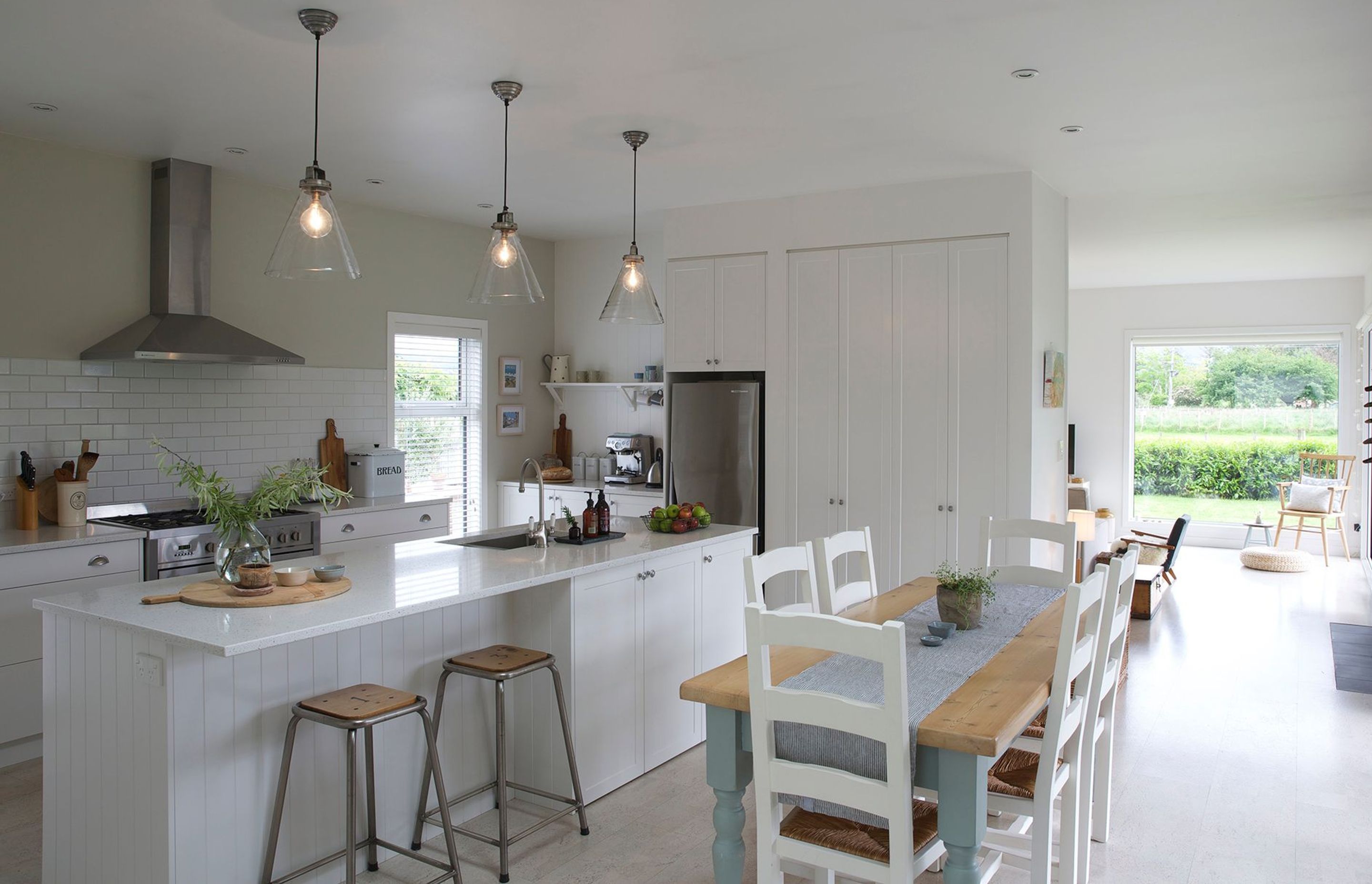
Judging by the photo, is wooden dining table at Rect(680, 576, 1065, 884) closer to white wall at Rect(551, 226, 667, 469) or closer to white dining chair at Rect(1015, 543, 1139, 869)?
white dining chair at Rect(1015, 543, 1139, 869)

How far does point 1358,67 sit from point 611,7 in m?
2.62

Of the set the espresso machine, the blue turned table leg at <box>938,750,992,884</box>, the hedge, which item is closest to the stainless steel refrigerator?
the espresso machine

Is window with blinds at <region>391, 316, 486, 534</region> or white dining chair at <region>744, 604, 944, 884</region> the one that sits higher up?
window with blinds at <region>391, 316, 486, 534</region>

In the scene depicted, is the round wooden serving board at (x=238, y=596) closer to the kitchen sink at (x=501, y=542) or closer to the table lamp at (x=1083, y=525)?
the kitchen sink at (x=501, y=542)

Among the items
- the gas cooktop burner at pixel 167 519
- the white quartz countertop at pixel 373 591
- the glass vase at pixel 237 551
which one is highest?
the glass vase at pixel 237 551

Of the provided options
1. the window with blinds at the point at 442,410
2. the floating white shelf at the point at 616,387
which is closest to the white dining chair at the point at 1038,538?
the floating white shelf at the point at 616,387

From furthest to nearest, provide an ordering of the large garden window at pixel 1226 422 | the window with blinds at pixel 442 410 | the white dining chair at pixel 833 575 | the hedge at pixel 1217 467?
1. the hedge at pixel 1217 467
2. the large garden window at pixel 1226 422
3. the window with blinds at pixel 442 410
4. the white dining chair at pixel 833 575

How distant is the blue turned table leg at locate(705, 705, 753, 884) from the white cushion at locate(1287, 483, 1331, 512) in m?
8.55

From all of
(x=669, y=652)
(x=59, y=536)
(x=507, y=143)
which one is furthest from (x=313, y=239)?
(x=59, y=536)

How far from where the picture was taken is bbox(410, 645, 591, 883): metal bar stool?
301cm

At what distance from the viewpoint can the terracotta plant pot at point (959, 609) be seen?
3010mm

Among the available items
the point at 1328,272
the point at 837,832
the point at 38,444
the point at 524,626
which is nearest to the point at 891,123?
the point at 524,626

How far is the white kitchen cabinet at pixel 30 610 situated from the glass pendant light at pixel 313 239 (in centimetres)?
182

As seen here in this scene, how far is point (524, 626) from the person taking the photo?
11.7 ft
